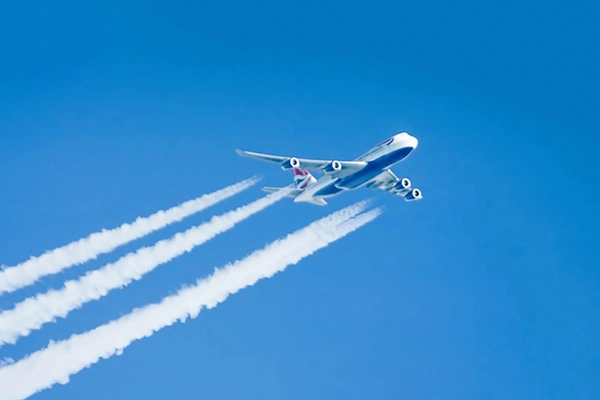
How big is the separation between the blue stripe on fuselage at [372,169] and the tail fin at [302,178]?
34.0ft

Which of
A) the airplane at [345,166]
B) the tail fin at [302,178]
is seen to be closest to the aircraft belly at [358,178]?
the airplane at [345,166]

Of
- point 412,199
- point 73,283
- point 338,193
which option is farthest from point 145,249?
point 412,199

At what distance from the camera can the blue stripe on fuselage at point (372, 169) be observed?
6488cm

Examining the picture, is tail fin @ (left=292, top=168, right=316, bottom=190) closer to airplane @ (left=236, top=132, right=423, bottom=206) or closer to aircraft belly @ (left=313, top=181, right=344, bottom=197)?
airplane @ (left=236, top=132, right=423, bottom=206)

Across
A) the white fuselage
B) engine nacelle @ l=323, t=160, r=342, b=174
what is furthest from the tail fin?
engine nacelle @ l=323, t=160, r=342, b=174

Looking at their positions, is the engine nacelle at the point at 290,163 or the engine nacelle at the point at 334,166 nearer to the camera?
the engine nacelle at the point at 290,163

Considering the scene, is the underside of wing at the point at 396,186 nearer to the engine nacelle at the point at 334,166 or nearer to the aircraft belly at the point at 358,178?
the aircraft belly at the point at 358,178

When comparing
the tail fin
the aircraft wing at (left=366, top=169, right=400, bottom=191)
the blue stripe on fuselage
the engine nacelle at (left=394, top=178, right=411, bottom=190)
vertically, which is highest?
the tail fin

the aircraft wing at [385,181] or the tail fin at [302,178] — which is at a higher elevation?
the tail fin at [302,178]

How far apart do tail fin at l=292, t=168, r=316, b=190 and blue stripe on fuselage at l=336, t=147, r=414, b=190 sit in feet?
34.0

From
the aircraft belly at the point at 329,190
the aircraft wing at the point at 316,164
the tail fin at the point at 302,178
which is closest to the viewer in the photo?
the aircraft wing at the point at 316,164

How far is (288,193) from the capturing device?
7006 cm

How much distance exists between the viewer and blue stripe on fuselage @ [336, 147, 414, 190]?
213 ft

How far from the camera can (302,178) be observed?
7875cm
